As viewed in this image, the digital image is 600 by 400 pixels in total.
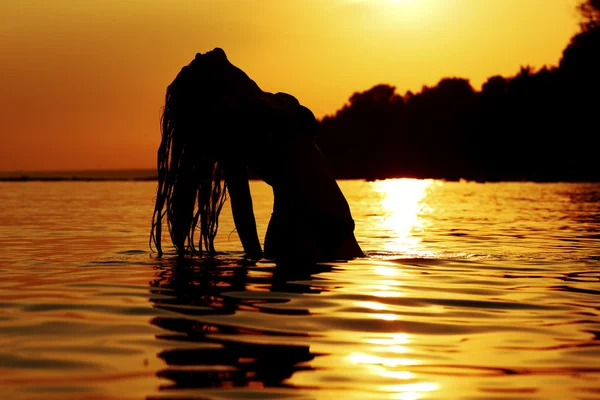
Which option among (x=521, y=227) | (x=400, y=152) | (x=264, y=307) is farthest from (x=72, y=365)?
(x=400, y=152)

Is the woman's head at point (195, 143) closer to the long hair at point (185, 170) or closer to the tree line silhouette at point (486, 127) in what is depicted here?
the long hair at point (185, 170)

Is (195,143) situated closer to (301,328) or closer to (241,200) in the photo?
(241,200)

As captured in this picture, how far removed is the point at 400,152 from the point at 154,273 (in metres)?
124

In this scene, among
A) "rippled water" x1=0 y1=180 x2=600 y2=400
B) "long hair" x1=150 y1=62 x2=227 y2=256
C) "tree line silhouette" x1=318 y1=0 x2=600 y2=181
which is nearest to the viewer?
"rippled water" x1=0 y1=180 x2=600 y2=400

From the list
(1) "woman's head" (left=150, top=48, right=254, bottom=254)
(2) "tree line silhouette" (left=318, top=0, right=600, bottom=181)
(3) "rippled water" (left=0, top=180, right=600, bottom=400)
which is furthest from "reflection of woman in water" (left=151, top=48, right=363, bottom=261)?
(2) "tree line silhouette" (left=318, top=0, right=600, bottom=181)

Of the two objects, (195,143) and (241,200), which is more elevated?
(195,143)

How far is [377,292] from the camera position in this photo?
7.75m

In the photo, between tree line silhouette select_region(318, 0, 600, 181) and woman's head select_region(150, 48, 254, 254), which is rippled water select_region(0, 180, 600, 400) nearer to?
woman's head select_region(150, 48, 254, 254)

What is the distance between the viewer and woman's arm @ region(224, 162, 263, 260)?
1012 cm

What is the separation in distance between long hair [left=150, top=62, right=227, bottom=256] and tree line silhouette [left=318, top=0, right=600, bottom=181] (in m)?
61.5

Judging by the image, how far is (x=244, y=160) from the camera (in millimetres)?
10117

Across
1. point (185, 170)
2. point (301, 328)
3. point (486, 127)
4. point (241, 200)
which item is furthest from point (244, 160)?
point (486, 127)

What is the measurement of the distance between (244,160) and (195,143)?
26.2 inches

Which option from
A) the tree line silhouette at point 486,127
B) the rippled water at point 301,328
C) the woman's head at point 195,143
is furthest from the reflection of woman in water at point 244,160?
the tree line silhouette at point 486,127
